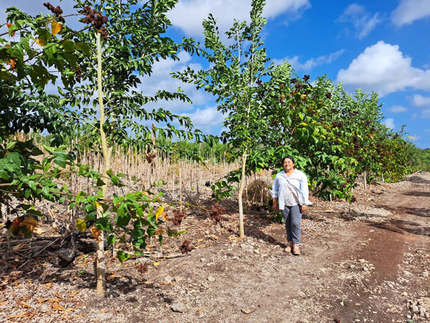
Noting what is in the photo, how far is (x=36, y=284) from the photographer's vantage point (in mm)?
3625

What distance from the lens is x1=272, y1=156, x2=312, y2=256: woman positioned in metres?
4.93

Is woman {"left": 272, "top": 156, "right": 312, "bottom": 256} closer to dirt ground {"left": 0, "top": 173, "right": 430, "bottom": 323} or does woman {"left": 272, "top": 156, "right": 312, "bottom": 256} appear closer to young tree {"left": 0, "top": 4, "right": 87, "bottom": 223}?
dirt ground {"left": 0, "top": 173, "right": 430, "bottom": 323}

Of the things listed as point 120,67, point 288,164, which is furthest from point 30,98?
point 288,164

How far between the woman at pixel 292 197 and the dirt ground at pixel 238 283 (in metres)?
0.40

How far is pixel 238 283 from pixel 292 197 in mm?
1935

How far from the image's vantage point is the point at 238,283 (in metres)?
3.78

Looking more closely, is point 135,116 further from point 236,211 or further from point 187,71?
point 236,211

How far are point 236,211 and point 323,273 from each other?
3768mm

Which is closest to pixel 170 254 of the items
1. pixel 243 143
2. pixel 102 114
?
pixel 243 143

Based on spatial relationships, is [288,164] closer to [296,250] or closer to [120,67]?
[296,250]

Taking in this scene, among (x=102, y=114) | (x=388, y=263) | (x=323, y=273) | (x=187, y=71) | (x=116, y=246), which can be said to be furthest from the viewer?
(x=187, y=71)

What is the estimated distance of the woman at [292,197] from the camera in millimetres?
4930

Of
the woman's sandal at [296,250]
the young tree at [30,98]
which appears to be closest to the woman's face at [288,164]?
the woman's sandal at [296,250]

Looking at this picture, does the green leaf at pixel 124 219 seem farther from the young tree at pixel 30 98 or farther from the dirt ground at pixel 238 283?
the dirt ground at pixel 238 283
